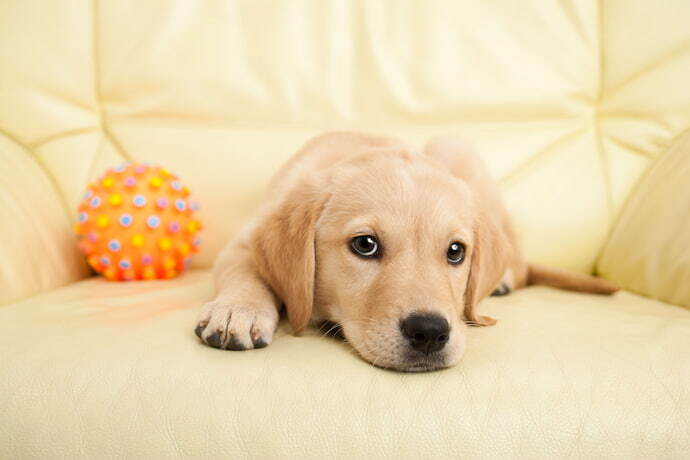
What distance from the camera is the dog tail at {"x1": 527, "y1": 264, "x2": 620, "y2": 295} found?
251 cm

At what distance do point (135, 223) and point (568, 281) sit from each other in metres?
2.09

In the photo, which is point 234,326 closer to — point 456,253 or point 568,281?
point 456,253

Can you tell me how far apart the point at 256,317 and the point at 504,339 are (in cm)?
83

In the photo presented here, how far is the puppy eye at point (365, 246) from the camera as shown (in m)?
1.97

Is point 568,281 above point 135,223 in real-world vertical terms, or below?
below

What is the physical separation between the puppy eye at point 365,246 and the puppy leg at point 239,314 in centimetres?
37

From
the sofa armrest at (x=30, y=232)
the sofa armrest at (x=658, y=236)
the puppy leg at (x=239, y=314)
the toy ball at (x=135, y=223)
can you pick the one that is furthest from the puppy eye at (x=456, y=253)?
the sofa armrest at (x=30, y=232)

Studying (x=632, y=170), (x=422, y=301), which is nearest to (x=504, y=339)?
(x=422, y=301)

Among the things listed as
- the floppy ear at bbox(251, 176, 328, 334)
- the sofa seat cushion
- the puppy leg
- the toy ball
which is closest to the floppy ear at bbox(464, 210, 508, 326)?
the sofa seat cushion

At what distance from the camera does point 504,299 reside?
253cm

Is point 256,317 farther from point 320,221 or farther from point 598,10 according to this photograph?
point 598,10

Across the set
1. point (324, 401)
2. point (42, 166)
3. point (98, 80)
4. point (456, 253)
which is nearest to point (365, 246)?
point (456, 253)

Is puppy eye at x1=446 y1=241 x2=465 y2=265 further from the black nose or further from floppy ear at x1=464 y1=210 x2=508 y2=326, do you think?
the black nose

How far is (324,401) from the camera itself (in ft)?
4.65
